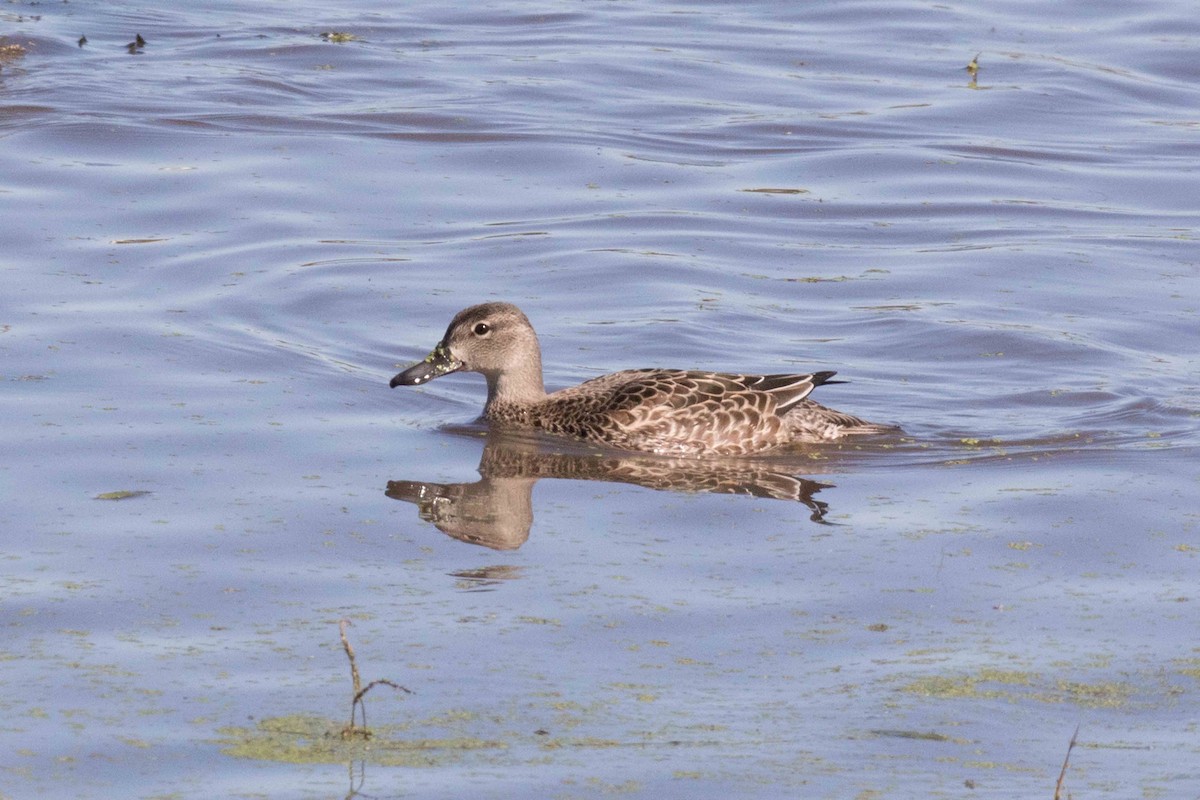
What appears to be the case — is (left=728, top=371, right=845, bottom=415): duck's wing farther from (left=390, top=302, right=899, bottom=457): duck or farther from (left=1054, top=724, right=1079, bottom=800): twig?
(left=1054, top=724, right=1079, bottom=800): twig

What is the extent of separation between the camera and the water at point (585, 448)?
612cm

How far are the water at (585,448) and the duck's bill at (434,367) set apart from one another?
0.82 feet

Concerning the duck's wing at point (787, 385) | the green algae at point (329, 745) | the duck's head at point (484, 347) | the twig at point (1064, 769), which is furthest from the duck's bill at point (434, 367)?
the twig at point (1064, 769)

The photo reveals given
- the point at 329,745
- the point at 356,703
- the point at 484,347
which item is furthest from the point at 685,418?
the point at 329,745

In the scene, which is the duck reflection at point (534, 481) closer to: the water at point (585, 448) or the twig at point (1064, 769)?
the water at point (585, 448)

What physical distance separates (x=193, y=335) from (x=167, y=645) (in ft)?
15.8

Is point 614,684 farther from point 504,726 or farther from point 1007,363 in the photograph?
point 1007,363

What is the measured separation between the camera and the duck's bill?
34.0 ft

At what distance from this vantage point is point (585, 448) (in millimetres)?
10125

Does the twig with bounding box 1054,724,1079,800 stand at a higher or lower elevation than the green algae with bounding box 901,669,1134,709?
higher

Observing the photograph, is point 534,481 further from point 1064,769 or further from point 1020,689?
point 1064,769

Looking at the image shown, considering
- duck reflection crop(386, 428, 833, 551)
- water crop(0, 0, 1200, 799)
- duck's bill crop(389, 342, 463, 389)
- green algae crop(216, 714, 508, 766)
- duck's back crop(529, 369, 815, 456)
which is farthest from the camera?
duck's bill crop(389, 342, 463, 389)

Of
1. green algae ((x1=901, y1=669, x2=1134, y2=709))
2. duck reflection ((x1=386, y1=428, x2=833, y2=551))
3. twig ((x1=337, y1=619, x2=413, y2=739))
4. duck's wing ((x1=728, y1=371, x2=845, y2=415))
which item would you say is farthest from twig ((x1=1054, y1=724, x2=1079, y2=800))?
duck's wing ((x1=728, y1=371, x2=845, y2=415))

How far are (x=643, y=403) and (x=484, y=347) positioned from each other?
1.00 meters
